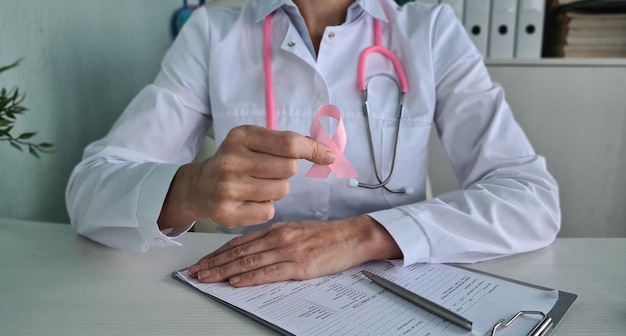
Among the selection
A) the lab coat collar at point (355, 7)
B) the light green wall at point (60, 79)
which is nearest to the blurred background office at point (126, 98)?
the light green wall at point (60, 79)

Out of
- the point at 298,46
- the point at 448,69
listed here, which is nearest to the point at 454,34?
the point at 448,69

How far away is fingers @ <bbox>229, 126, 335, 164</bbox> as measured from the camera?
0.49 meters

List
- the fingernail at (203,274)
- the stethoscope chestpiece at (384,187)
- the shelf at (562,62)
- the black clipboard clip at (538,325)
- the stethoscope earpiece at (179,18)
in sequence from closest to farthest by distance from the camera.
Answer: the black clipboard clip at (538,325), the fingernail at (203,274), the stethoscope chestpiece at (384,187), the shelf at (562,62), the stethoscope earpiece at (179,18)

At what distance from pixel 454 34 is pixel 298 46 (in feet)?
1.06

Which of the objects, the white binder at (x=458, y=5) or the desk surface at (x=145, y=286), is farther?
the white binder at (x=458, y=5)

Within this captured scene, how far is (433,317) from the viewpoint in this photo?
0.49 metres

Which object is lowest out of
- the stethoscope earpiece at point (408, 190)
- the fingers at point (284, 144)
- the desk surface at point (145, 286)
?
the stethoscope earpiece at point (408, 190)

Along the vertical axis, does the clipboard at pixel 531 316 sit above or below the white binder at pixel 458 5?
below

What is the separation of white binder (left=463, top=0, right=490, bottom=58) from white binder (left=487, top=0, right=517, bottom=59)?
2 centimetres

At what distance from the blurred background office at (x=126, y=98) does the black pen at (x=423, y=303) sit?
0.78 meters

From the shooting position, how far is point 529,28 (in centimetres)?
154

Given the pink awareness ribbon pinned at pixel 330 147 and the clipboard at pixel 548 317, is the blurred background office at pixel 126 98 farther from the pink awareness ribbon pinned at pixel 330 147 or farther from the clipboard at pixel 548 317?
the clipboard at pixel 548 317

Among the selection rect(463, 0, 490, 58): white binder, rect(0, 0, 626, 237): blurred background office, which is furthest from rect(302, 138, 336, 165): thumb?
rect(463, 0, 490, 58): white binder

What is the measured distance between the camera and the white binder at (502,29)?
5.02 ft
